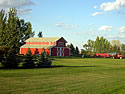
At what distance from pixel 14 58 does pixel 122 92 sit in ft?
47.2

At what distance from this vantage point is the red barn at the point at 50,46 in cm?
6781

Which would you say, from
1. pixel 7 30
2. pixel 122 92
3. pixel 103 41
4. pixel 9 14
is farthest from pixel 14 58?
pixel 103 41

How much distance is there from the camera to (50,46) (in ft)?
226

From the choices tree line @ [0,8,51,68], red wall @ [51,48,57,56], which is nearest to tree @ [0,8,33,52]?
tree line @ [0,8,51,68]

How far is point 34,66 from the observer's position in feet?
77.5

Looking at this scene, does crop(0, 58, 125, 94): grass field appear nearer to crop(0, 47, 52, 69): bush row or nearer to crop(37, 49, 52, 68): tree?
crop(0, 47, 52, 69): bush row

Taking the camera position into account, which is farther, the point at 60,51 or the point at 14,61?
the point at 60,51

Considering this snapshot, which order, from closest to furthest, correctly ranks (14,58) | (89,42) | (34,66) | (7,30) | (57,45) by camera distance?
(14,58), (34,66), (7,30), (57,45), (89,42)

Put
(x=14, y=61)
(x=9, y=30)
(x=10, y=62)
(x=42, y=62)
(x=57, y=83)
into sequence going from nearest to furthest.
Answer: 1. (x=57, y=83)
2. (x=10, y=62)
3. (x=14, y=61)
4. (x=42, y=62)
5. (x=9, y=30)

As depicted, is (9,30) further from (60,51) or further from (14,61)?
(14,61)

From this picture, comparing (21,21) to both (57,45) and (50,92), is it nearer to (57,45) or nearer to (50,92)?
(57,45)

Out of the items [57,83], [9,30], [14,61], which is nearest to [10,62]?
[14,61]

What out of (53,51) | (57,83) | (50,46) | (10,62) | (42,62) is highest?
(50,46)

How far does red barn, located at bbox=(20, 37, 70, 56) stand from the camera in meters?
67.8
